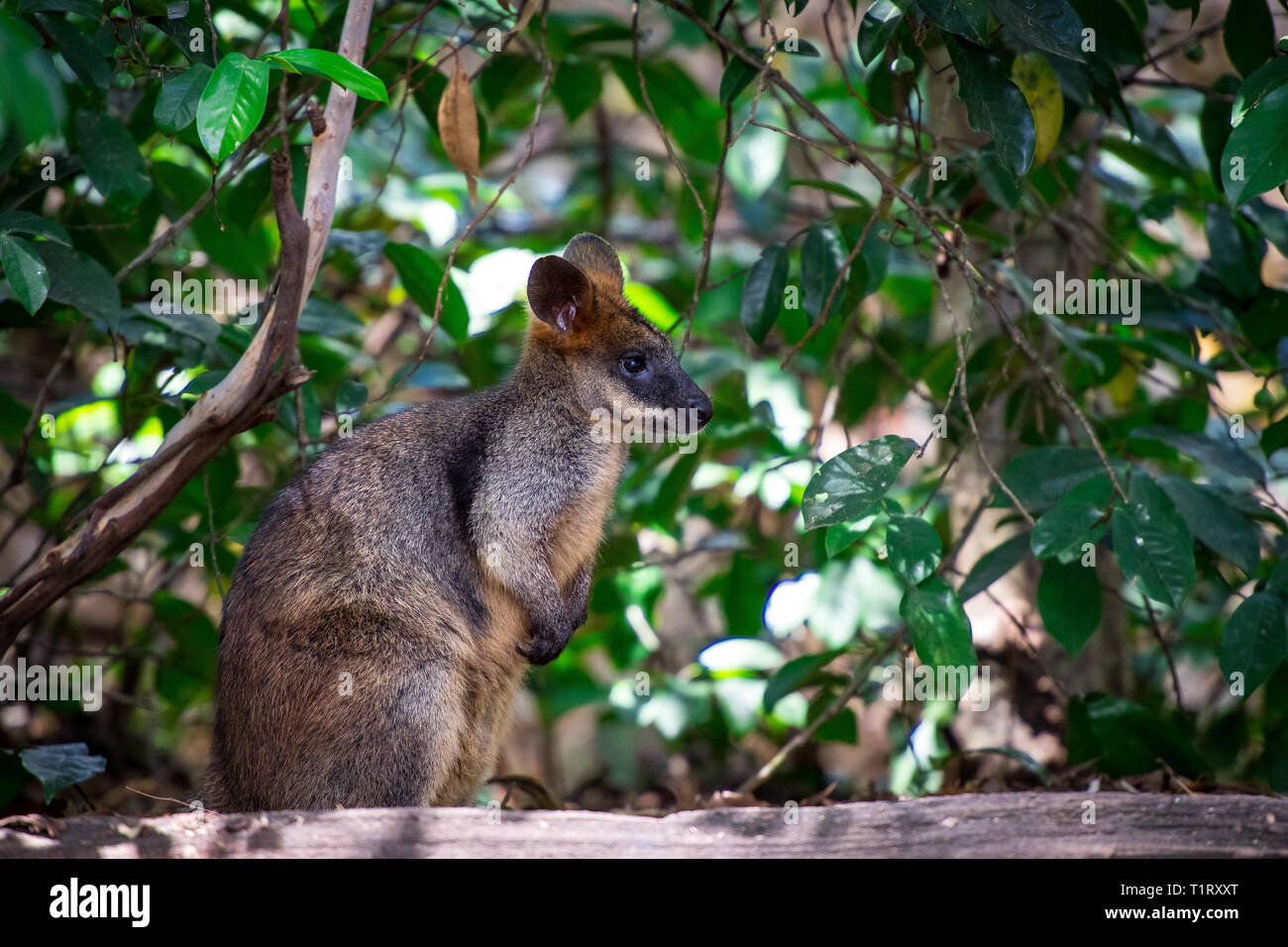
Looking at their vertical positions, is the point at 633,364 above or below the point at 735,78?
below

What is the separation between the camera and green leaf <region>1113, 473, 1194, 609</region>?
12.6ft

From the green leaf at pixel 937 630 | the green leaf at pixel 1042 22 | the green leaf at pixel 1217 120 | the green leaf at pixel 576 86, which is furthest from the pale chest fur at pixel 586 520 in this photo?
the green leaf at pixel 1217 120

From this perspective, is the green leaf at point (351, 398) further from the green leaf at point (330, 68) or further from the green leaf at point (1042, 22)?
the green leaf at point (1042, 22)

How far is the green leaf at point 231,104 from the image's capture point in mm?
3191

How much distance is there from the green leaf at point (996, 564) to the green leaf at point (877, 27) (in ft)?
6.67

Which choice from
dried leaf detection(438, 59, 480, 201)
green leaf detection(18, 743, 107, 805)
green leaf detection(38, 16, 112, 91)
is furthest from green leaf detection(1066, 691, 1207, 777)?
green leaf detection(38, 16, 112, 91)

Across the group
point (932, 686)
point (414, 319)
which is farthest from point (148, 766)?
point (932, 686)

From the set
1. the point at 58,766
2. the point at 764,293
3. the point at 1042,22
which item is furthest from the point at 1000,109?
the point at 58,766

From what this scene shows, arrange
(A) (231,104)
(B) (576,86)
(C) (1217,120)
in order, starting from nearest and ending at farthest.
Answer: (A) (231,104), (C) (1217,120), (B) (576,86)

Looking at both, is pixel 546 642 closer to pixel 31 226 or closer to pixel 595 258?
pixel 595 258

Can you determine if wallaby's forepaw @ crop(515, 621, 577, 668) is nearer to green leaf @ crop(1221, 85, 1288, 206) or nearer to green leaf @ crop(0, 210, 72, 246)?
green leaf @ crop(0, 210, 72, 246)

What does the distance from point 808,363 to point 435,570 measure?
4.11m

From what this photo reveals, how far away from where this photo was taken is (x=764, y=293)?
192 inches
